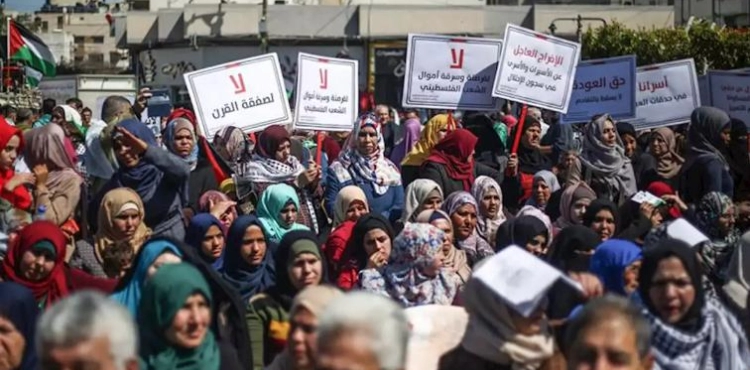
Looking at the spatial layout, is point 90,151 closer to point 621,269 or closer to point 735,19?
point 621,269

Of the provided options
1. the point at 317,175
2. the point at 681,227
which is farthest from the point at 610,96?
the point at 681,227

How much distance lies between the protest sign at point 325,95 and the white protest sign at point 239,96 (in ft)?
1.16

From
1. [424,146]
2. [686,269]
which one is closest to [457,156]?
[424,146]

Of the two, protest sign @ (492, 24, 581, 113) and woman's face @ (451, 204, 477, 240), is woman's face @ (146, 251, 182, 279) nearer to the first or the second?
woman's face @ (451, 204, 477, 240)

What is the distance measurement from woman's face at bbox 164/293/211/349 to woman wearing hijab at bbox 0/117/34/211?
354cm

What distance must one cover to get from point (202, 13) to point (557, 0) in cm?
1350

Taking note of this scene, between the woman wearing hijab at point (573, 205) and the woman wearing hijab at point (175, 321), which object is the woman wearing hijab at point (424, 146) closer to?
the woman wearing hijab at point (573, 205)

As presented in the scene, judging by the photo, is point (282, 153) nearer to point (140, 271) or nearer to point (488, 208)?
point (488, 208)

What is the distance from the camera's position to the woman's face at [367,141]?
10.9 metres

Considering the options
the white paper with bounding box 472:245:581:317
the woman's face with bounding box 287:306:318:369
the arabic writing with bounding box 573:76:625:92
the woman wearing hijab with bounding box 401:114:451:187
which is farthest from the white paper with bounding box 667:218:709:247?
→ the arabic writing with bounding box 573:76:625:92

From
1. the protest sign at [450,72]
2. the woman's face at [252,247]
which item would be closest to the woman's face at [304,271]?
the woman's face at [252,247]

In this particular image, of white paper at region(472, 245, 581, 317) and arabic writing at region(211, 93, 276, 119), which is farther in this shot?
arabic writing at region(211, 93, 276, 119)

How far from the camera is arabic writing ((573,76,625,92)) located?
13500 millimetres

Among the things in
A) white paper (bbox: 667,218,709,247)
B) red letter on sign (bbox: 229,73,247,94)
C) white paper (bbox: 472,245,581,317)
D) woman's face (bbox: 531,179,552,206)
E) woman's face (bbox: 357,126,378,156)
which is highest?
red letter on sign (bbox: 229,73,247,94)
